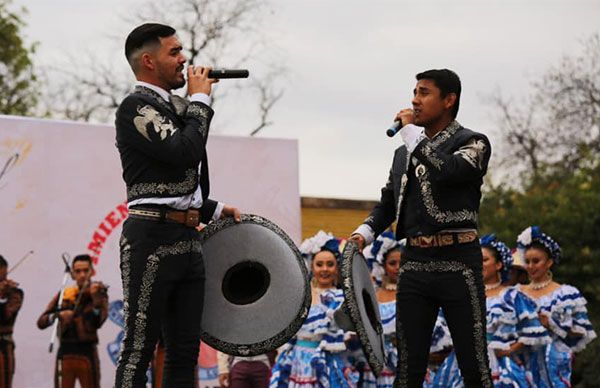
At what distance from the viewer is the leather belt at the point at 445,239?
588 cm

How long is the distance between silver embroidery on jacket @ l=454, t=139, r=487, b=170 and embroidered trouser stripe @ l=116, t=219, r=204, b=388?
139 cm

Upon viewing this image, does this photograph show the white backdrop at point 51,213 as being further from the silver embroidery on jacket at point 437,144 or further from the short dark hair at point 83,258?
the silver embroidery on jacket at point 437,144

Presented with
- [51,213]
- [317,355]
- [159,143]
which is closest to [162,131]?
[159,143]

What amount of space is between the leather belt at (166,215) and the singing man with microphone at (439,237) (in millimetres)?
1183

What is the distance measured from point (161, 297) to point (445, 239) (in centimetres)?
152

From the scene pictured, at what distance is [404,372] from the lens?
5875 millimetres

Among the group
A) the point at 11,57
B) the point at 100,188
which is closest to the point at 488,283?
the point at 100,188

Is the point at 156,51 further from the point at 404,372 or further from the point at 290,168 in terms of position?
the point at 290,168

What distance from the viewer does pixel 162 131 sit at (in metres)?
5.14

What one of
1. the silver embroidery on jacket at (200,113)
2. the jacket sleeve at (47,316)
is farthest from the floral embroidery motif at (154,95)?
the jacket sleeve at (47,316)

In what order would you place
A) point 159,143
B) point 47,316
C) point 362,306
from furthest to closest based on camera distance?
point 47,316
point 362,306
point 159,143

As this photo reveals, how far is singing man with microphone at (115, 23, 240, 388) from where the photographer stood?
5.14 metres

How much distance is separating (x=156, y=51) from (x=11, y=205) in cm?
499

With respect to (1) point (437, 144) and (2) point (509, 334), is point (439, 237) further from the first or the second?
(2) point (509, 334)
